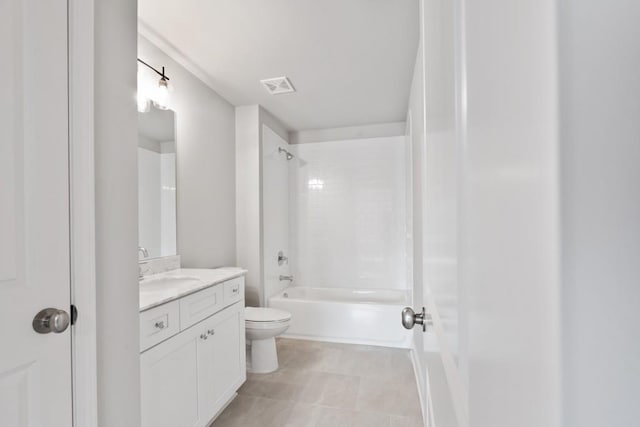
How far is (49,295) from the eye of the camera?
0.85 m

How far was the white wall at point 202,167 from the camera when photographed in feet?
7.61

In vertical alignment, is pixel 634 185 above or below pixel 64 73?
below

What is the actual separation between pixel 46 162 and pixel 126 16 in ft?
2.06

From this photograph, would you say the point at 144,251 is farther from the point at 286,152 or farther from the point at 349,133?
the point at 349,133

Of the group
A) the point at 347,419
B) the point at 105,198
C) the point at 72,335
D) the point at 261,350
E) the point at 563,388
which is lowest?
the point at 347,419

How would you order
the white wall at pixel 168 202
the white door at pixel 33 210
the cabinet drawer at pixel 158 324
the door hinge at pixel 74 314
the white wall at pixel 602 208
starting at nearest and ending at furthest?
1. the white wall at pixel 602 208
2. the white door at pixel 33 210
3. the door hinge at pixel 74 314
4. the cabinet drawer at pixel 158 324
5. the white wall at pixel 168 202

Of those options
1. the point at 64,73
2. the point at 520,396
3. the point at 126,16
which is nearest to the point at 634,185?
the point at 520,396

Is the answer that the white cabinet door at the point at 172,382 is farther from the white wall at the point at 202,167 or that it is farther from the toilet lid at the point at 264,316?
the white wall at the point at 202,167

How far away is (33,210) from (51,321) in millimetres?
311

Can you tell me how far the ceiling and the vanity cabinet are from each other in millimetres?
1648

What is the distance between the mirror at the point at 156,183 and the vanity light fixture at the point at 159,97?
5 cm

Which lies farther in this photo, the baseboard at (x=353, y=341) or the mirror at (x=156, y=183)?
the baseboard at (x=353, y=341)

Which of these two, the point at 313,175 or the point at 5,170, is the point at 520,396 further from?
the point at 313,175

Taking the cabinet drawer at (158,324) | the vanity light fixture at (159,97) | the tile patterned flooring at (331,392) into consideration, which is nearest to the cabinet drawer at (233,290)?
the cabinet drawer at (158,324)
